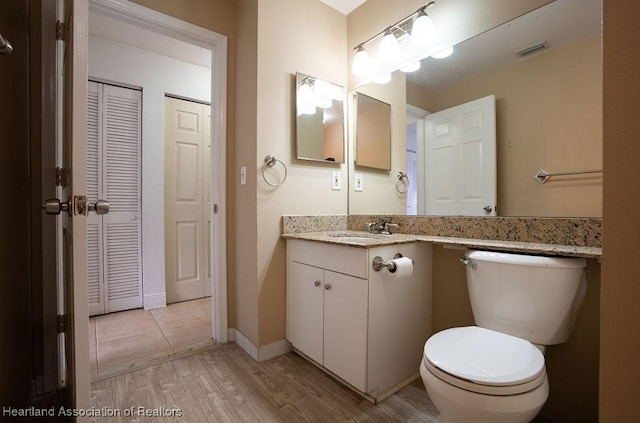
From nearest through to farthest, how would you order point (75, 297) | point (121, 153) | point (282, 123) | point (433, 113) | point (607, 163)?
1. point (607, 163)
2. point (75, 297)
3. point (433, 113)
4. point (282, 123)
5. point (121, 153)

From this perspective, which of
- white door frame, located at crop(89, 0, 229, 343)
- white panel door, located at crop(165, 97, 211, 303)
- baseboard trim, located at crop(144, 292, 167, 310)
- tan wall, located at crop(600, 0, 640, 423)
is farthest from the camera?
white panel door, located at crop(165, 97, 211, 303)

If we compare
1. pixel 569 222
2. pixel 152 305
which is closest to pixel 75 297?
pixel 569 222

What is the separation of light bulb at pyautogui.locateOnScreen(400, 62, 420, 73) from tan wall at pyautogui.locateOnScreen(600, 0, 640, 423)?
1.33 m

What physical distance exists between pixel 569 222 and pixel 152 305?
3120 millimetres

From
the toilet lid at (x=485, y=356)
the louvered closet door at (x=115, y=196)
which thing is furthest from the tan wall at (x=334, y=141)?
the louvered closet door at (x=115, y=196)

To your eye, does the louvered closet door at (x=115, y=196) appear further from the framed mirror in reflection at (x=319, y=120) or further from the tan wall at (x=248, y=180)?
the framed mirror in reflection at (x=319, y=120)

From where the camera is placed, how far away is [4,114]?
989 mm

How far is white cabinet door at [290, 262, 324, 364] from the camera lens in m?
1.55

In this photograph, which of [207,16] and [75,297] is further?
[207,16]

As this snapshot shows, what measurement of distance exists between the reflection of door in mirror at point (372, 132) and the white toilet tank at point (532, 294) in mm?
1033

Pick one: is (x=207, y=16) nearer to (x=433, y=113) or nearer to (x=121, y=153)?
(x=121, y=153)

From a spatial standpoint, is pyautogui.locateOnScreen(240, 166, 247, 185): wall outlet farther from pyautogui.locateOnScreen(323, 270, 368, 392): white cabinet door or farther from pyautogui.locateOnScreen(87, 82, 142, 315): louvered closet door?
pyautogui.locateOnScreen(87, 82, 142, 315): louvered closet door

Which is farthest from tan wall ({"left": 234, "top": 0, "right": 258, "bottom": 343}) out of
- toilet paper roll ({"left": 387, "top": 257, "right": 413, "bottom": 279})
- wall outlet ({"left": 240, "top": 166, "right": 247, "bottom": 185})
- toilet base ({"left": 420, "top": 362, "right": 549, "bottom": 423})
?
toilet base ({"left": 420, "top": 362, "right": 549, "bottom": 423})

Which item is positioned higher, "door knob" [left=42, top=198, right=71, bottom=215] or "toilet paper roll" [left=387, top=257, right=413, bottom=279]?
"door knob" [left=42, top=198, right=71, bottom=215]
